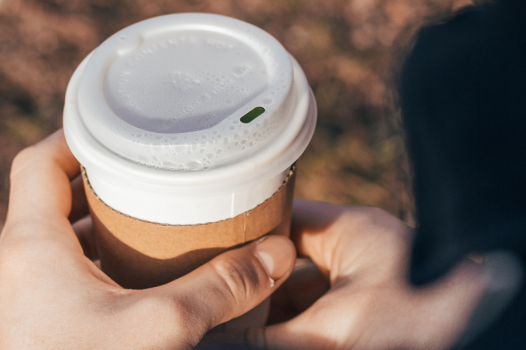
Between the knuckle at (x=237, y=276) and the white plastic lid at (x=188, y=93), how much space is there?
0.23 meters

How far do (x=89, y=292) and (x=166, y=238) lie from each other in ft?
0.57

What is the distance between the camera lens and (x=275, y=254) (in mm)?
933

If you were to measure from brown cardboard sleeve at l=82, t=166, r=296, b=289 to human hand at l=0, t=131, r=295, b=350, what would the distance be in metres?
0.04

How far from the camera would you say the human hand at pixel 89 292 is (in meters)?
0.77

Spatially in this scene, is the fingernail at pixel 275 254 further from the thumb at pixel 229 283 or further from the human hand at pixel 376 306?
the human hand at pixel 376 306

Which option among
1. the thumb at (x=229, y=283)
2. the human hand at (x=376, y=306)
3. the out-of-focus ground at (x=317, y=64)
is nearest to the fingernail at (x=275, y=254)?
the thumb at (x=229, y=283)

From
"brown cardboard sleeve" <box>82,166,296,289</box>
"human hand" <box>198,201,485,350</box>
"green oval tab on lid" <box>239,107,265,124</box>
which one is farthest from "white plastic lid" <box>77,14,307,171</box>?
"human hand" <box>198,201,485,350</box>

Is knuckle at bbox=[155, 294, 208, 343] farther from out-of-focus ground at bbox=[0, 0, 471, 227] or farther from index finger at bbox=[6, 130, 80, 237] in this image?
out-of-focus ground at bbox=[0, 0, 471, 227]

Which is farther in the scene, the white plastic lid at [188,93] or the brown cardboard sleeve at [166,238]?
the brown cardboard sleeve at [166,238]

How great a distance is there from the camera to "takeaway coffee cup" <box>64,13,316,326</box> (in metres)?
0.72

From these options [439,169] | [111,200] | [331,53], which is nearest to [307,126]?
[439,169]

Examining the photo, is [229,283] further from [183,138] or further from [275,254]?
[183,138]

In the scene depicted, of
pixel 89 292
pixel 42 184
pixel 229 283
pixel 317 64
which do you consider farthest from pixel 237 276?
pixel 317 64

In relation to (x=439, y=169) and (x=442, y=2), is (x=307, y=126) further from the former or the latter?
(x=442, y=2)
